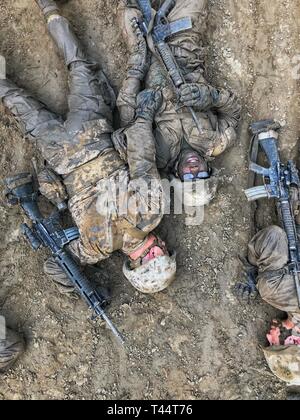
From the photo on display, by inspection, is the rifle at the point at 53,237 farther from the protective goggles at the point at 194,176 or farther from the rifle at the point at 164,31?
the rifle at the point at 164,31

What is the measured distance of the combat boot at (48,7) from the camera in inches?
→ 256

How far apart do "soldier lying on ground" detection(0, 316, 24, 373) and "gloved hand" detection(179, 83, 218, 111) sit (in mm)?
3268

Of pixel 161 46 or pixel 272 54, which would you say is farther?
pixel 272 54

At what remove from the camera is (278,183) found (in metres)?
6.43

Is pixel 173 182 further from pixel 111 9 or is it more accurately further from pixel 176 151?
pixel 111 9

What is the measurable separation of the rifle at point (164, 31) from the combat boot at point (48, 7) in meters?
0.97

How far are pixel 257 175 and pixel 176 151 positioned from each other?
104 centimetres

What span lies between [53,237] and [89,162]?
938 millimetres

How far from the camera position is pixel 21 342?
21.6 feet

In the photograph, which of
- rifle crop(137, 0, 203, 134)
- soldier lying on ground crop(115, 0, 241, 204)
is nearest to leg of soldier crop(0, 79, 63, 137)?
soldier lying on ground crop(115, 0, 241, 204)

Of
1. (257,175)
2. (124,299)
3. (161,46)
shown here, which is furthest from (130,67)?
(124,299)

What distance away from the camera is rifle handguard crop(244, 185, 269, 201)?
6480mm

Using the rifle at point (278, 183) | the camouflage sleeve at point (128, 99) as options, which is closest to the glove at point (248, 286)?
the rifle at point (278, 183)
